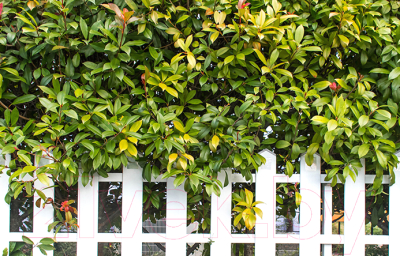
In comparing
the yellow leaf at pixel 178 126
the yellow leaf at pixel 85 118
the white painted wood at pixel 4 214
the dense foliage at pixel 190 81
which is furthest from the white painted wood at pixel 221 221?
the white painted wood at pixel 4 214

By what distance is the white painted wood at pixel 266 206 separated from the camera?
1610 mm

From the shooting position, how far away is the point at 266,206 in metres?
1.62

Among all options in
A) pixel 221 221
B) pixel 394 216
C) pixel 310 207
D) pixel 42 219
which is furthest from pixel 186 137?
pixel 394 216

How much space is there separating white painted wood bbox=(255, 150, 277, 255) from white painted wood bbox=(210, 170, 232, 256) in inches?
6.9

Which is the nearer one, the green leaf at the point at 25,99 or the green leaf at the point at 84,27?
the green leaf at the point at 84,27

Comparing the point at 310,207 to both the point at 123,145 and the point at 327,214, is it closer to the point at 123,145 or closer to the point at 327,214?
the point at 327,214

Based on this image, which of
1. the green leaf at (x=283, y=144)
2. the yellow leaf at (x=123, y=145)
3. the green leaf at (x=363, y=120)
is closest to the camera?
the yellow leaf at (x=123, y=145)

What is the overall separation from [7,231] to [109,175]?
0.68 meters

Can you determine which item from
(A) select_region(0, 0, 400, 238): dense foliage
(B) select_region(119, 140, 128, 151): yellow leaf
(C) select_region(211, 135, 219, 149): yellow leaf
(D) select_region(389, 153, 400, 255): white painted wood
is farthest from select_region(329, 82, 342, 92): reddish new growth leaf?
(B) select_region(119, 140, 128, 151): yellow leaf

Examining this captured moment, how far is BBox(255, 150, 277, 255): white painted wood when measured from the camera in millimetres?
1610

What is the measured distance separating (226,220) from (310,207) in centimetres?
52

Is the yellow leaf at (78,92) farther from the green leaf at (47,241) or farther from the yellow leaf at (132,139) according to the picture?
the green leaf at (47,241)

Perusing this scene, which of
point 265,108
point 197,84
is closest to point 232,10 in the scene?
point 197,84

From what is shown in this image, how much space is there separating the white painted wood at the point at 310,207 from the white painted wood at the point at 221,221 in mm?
449
